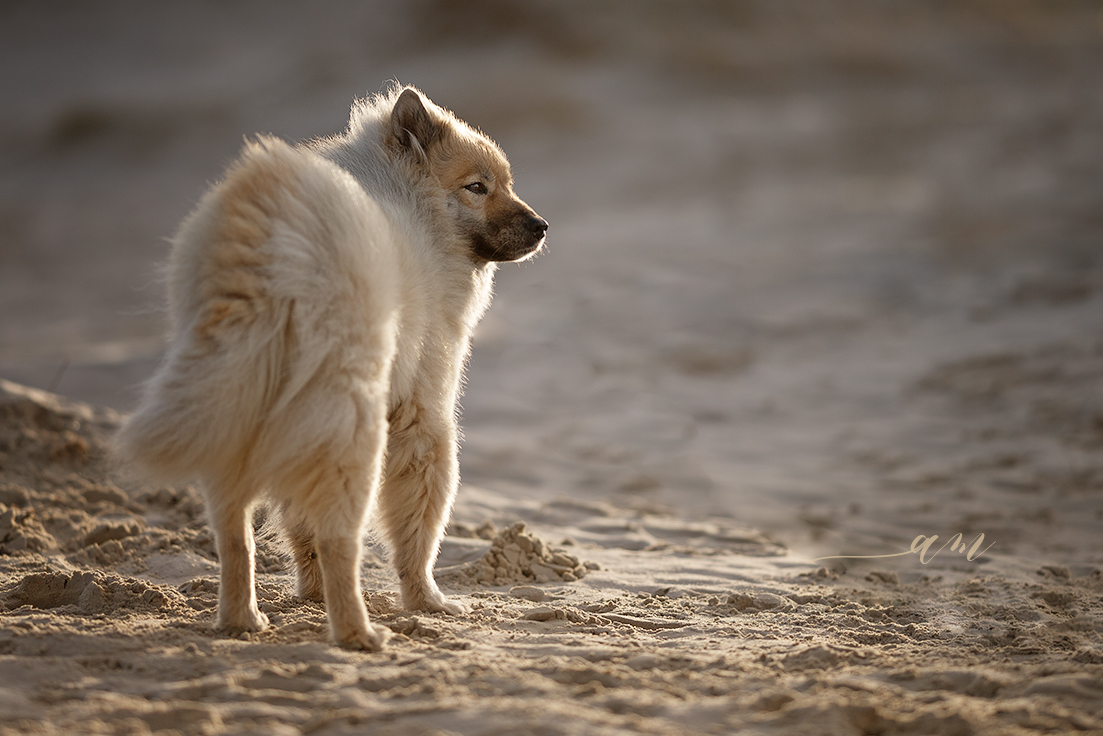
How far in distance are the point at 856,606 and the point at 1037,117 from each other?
2426 cm

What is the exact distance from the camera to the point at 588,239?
19.8 metres

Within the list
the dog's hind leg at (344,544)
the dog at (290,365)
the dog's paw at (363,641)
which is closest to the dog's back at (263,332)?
the dog at (290,365)

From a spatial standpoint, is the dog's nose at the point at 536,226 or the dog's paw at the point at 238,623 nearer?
the dog's paw at the point at 238,623

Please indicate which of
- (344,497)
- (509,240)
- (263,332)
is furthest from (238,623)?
(509,240)

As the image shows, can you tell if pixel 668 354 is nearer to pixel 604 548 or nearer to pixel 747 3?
pixel 604 548

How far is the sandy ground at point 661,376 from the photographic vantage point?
308 cm

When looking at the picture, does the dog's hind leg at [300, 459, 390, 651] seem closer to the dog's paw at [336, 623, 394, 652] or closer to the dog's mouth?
the dog's paw at [336, 623, 394, 652]

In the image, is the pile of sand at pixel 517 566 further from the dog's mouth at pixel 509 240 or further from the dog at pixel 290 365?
the dog's mouth at pixel 509 240

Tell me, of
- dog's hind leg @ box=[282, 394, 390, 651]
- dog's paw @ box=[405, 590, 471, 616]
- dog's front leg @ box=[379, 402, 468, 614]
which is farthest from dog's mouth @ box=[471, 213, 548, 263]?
dog's paw @ box=[405, 590, 471, 616]

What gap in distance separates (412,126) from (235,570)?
7.65ft

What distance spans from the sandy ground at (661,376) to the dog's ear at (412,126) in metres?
1.37

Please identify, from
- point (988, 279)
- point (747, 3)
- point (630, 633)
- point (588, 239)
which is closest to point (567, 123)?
point (588, 239)

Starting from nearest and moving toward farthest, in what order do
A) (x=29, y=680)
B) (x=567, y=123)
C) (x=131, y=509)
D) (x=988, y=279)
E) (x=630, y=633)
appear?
(x=29, y=680) → (x=630, y=633) → (x=131, y=509) → (x=988, y=279) → (x=567, y=123)

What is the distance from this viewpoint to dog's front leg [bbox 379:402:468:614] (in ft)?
13.3
